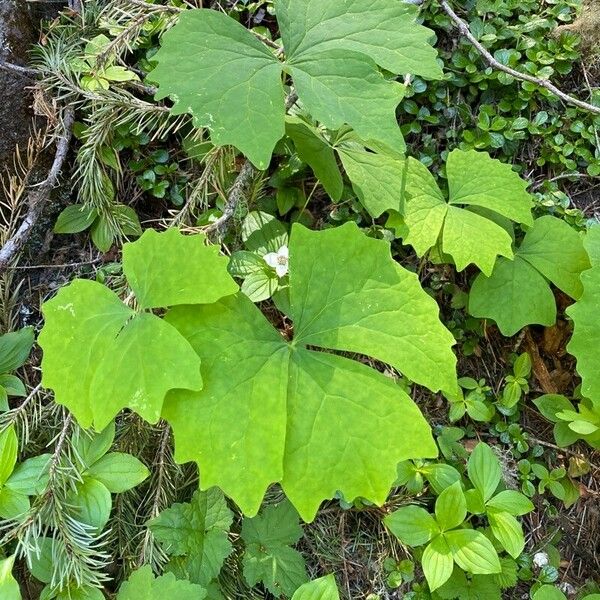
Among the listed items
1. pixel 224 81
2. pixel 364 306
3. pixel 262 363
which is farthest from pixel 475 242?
pixel 224 81

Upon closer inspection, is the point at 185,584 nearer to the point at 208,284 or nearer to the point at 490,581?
the point at 208,284

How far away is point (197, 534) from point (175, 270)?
40.0 inches

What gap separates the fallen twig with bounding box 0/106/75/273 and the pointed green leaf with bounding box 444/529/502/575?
2089mm

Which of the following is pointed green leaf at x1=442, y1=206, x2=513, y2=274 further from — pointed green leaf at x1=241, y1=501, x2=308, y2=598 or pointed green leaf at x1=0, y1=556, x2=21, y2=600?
pointed green leaf at x1=0, y1=556, x2=21, y2=600

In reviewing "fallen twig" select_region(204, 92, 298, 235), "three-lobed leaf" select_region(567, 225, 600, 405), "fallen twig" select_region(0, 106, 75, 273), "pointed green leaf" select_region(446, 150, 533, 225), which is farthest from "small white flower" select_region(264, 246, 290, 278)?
"three-lobed leaf" select_region(567, 225, 600, 405)

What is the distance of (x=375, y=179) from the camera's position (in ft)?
7.47

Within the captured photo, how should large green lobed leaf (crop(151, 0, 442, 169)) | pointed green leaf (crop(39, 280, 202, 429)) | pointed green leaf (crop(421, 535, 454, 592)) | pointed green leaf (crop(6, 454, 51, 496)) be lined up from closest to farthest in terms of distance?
pointed green leaf (crop(39, 280, 202, 429)) → large green lobed leaf (crop(151, 0, 442, 169)) → pointed green leaf (crop(6, 454, 51, 496)) → pointed green leaf (crop(421, 535, 454, 592))

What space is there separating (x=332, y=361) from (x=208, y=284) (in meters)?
0.48

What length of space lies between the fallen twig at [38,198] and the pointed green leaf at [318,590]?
172 cm

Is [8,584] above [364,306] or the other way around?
the other way around

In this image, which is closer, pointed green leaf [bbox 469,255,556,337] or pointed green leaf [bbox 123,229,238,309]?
pointed green leaf [bbox 123,229,238,309]

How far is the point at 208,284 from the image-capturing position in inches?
71.7

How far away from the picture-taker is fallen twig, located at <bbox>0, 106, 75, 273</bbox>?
7.65 ft

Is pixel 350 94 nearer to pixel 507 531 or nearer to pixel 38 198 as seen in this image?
pixel 38 198
